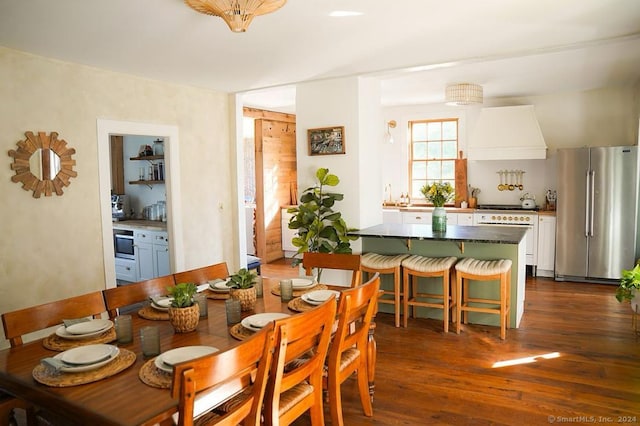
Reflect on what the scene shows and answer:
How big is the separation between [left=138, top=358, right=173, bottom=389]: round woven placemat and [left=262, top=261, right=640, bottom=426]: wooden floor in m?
1.34

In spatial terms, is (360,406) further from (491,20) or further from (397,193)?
(397,193)

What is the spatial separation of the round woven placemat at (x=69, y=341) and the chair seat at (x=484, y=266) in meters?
2.95

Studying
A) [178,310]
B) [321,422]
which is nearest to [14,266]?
[178,310]

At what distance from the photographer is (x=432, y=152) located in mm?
7617

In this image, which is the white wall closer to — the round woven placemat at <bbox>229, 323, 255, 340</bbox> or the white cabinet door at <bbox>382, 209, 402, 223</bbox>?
the white cabinet door at <bbox>382, 209, 402, 223</bbox>

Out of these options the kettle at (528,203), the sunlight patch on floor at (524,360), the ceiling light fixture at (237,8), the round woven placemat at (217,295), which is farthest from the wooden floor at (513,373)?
the ceiling light fixture at (237,8)

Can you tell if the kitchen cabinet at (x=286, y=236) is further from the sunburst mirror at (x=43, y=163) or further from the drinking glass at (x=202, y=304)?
the drinking glass at (x=202, y=304)

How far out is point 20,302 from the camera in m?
3.81

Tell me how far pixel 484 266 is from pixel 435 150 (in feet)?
12.5

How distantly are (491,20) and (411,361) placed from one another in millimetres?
2560

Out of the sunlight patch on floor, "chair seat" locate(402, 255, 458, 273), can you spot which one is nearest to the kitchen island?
"chair seat" locate(402, 255, 458, 273)

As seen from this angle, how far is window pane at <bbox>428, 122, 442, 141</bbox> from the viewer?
7551mm

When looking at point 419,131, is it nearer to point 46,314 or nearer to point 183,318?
point 183,318

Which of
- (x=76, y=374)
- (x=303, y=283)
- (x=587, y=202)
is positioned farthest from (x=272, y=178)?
(x=76, y=374)
